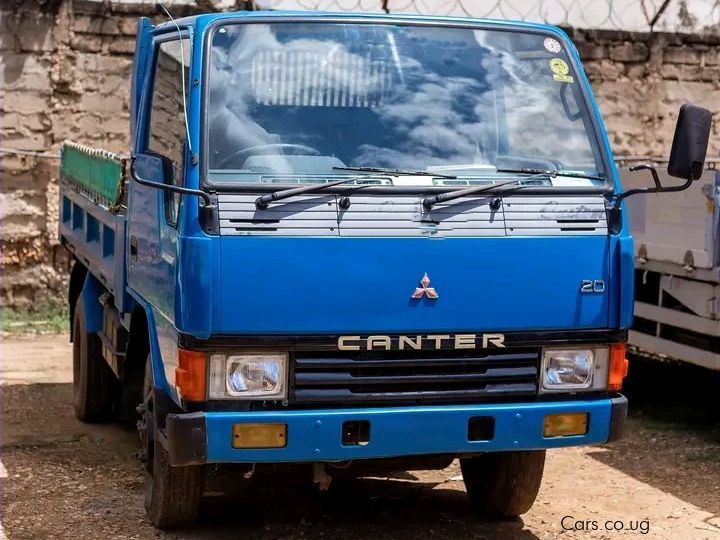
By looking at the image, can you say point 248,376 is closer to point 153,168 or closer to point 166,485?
point 166,485

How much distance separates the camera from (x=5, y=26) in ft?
Answer: 33.2

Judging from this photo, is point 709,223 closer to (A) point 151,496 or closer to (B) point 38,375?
(A) point 151,496

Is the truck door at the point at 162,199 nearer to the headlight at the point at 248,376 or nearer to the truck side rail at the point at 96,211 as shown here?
the headlight at the point at 248,376

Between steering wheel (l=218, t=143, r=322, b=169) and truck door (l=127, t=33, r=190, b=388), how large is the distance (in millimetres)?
171

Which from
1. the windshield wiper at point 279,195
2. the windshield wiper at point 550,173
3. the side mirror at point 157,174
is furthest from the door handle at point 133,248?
the windshield wiper at point 550,173

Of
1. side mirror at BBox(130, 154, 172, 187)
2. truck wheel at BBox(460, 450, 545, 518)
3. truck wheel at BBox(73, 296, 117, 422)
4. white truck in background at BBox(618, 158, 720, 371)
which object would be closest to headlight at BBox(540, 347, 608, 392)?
truck wheel at BBox(460, 450, 545, 518)

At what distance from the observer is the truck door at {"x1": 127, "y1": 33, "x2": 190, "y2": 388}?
15.5 ft

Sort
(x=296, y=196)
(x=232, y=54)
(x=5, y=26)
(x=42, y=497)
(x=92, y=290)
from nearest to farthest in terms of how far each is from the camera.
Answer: (x=296, y=196), (x=232, y=54), (x=42, y=497), (x=92, y=290), (x=5, y=26)

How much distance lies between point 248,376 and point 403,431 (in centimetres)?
60

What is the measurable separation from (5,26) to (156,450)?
6.11 meters

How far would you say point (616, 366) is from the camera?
4836 mm

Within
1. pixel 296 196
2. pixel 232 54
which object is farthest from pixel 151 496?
pixel 232 54

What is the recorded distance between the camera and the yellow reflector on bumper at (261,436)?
4438mm

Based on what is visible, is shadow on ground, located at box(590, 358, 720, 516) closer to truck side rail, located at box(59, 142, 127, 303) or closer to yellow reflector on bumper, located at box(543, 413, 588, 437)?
yellow reflector on bumper, located at box(543, 413, 588, 437)
